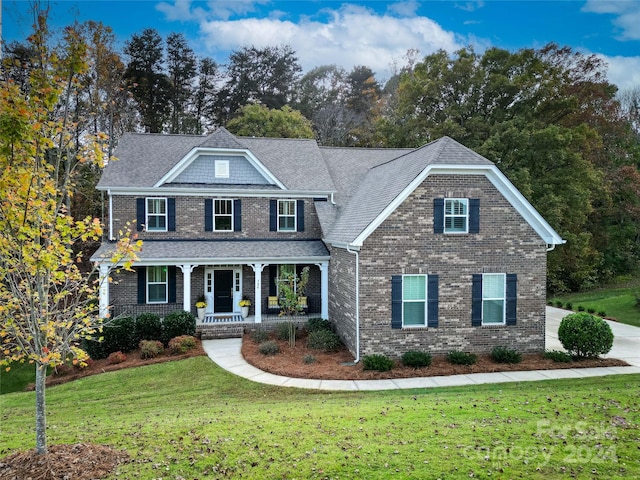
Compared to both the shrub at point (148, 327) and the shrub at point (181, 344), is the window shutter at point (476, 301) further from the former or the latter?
the shrub at point (148, 327)

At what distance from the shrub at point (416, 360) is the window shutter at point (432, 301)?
107 cm

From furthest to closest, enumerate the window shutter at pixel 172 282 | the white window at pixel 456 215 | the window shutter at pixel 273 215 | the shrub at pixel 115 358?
the window shutter at pixel 273 215 < the window shutter at pixel 172 282 < the shrub at pixel 115 358 < the white window at pixel 456 215

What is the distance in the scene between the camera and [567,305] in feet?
74.7

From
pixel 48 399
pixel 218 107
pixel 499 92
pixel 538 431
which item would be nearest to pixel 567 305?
pixel 499 92

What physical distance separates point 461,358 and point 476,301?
2002mm

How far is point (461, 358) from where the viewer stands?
13117 millimetres

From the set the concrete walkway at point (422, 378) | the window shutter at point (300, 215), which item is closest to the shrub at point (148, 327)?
the concrete walkway at point (422, 378)

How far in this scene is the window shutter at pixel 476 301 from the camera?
13.8 meters

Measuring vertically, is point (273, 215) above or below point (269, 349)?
above

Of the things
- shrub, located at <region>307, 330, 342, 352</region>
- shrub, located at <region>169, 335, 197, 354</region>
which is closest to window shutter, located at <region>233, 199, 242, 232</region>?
shrub, located at <region>169, 335, 197, 354</region>

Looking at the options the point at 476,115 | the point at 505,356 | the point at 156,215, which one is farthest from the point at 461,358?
the point at 476,115

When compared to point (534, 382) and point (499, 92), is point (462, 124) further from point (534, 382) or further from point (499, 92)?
point (534, 382)

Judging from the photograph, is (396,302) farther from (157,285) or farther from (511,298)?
(157,285)

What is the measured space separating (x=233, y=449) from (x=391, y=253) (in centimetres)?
831
